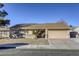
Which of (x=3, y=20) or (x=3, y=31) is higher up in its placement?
(x=3, y=20)

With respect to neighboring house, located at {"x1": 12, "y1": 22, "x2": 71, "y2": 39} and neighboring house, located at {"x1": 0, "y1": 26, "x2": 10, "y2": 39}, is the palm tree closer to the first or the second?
neighboring house, located at {"x1": 0, "y1": 26, "x2": 10, "y2": 39}

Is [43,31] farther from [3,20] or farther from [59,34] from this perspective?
[3,20]

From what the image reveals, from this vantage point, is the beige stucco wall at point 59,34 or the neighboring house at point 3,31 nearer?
the neighboring house at point 3,31

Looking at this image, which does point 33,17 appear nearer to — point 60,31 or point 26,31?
point 26,31

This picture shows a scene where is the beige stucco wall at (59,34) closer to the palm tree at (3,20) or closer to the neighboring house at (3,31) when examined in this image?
the neighboring house at (3,31)

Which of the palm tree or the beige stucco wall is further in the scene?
the beige stucco wall

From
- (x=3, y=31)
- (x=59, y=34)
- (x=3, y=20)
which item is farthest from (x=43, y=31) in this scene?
(x=3, y=20)

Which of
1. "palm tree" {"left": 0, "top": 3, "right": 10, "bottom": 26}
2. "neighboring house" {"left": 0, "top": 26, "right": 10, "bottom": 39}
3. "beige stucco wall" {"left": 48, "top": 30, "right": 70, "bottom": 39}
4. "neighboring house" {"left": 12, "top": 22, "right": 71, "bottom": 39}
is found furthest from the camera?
"beige stucco wall" {"left": 48, "top": 30, "right": 70, "bottom": 39}

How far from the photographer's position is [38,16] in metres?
6.71

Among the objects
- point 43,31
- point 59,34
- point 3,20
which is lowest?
point 59,34

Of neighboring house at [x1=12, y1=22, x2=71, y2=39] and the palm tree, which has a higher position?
the palm tree

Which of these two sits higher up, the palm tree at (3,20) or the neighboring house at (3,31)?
the palm tree at (3,20)

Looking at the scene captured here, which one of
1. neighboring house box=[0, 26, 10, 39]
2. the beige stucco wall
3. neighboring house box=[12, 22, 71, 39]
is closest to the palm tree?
neighboring house box=[0, 26, 10, 39]

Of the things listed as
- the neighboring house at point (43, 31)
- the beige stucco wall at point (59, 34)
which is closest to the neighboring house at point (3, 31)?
the neighboring house at point (43, 31)
